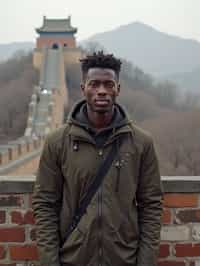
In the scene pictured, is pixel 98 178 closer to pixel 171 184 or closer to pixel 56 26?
pixel 171 184

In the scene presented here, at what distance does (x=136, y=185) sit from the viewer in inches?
68.1

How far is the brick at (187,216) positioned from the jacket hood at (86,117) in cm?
64

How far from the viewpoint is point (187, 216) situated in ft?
6.95

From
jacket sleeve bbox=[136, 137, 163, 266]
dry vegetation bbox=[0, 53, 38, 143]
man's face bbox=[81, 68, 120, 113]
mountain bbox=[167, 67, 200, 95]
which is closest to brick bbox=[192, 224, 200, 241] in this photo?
jacket sleeve bbox=[136, 137, 163, 266]

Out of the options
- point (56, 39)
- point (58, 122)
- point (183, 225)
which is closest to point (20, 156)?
point (58, 122)

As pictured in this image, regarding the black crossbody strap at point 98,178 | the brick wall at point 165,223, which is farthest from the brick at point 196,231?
the black crossbody strap at point 98,178

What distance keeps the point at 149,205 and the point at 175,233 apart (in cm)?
46

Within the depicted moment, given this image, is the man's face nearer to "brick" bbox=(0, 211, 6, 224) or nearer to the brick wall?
the brick wall

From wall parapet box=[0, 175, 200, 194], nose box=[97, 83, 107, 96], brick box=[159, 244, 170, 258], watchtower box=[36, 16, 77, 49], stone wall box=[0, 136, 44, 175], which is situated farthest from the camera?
watchtower box=[36, 16, 77, 49]

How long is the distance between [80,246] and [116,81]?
64 cm

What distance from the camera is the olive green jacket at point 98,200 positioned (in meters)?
1.67

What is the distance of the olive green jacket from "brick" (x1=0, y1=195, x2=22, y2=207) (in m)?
0.37

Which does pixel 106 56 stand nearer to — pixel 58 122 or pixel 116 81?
pixel 116 81

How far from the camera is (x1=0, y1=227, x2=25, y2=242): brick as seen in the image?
6.86 feet
